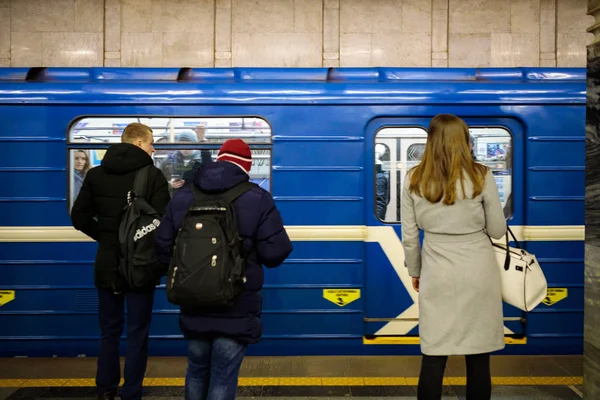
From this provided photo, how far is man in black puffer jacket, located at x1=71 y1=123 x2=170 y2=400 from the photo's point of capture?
305 centimetres

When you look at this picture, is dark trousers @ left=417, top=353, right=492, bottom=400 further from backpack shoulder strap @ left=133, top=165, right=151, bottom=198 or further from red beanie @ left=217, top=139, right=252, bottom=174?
backpack shoulder strap @ left=133, top=165, right=151, bottom=198

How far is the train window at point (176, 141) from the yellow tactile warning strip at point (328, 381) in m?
1.33

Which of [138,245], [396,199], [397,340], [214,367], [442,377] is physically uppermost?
[396,199]

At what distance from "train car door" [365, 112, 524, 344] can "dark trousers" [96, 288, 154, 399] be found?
1.80 meters

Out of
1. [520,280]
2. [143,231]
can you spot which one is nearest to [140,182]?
[143,231]

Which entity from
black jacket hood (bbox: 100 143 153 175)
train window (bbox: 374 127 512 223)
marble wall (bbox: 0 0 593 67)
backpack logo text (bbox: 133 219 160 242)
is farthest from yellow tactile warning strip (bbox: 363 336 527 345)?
marble wall (bbox: 0 0 593 67)

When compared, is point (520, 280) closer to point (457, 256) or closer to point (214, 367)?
point (457, 256)

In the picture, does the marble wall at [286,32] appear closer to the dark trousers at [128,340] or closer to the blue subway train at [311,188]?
the blue subway train at [311,188]

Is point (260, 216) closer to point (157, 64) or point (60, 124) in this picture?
point (60, 124)

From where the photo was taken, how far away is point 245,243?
235cm

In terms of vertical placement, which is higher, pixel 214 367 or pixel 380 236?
pixel 380 236

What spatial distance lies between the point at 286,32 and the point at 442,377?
5.53 m

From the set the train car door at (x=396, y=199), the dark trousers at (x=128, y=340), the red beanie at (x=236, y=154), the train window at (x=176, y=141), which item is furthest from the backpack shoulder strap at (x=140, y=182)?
the train car door at (x=396, y=199)

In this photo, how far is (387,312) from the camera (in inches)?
162
